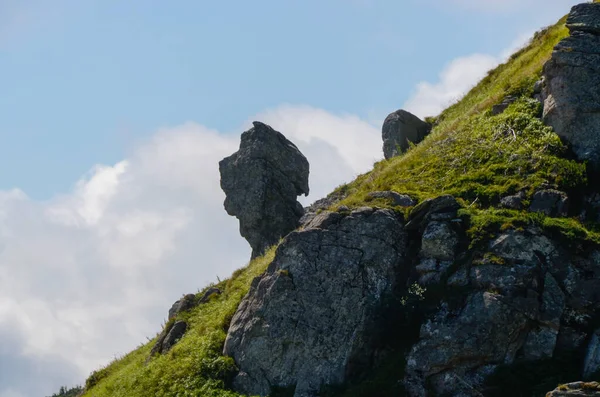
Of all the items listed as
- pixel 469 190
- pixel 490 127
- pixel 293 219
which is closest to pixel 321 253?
pixel 469 190

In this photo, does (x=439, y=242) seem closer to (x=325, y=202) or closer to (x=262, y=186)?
(x=262, y=186)

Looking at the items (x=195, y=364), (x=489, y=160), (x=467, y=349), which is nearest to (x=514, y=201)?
(x=489, y=160)

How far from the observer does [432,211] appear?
2688cm

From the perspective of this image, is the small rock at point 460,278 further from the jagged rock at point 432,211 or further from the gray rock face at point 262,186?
the gray rock face at point 262,186

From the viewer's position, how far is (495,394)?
21422 mm

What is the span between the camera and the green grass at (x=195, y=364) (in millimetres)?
27156

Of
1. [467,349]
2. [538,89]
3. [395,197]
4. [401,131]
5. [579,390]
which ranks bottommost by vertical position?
[579,390]

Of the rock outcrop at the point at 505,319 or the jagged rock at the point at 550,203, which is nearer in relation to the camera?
the rock outcrop at the point at 505,319

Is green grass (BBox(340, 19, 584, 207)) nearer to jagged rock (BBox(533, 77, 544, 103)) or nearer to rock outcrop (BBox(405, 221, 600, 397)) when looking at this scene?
jagged rock (BBox(533, 77, 544, 103))

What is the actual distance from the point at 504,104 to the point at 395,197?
9116mm

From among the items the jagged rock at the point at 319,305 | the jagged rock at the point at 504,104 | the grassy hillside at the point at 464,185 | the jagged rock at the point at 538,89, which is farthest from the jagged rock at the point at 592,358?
the jagged rock at the point at 504,104

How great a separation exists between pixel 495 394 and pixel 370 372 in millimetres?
4386

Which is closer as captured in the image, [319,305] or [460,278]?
[460,278]

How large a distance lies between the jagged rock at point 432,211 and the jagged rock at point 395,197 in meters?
1.48
